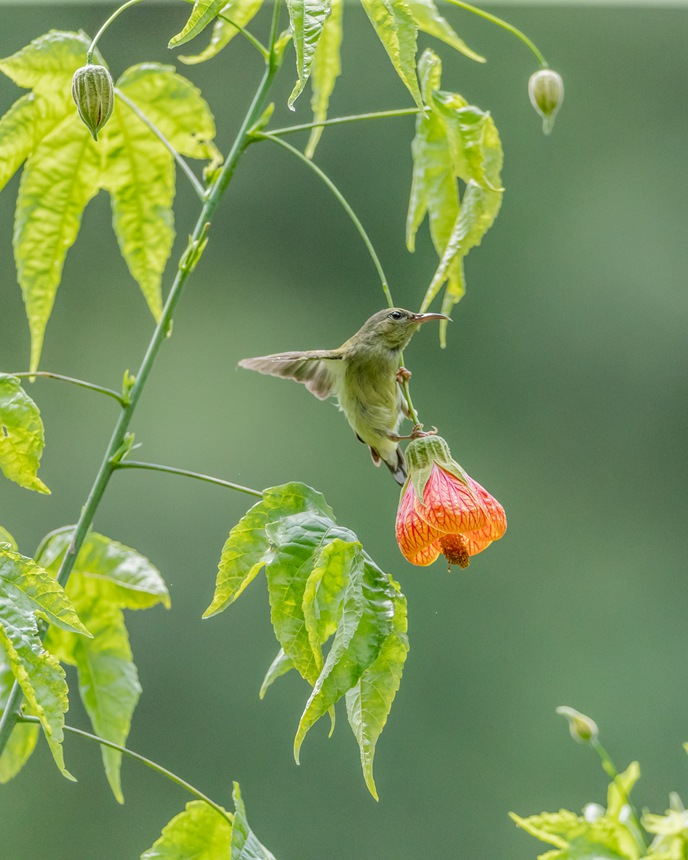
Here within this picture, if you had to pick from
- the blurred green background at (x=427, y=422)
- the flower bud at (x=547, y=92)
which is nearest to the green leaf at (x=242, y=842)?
the flower bud at (x=547, y=92)

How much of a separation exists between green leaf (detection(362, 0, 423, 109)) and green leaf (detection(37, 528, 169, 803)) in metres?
0.63

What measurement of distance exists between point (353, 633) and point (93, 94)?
53cm

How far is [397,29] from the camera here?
98 centimetres

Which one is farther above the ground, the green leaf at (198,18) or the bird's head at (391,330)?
the green leaf at (198,18)

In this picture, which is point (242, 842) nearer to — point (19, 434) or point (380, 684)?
point (380, 684)

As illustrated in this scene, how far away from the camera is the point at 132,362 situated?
6691 mm

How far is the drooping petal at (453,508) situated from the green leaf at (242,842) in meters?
0.31

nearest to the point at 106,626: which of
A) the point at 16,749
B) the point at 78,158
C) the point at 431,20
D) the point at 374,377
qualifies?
the point at 16,749

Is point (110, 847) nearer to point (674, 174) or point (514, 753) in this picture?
point (514, 753)

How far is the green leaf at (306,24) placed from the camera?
35.5 inches

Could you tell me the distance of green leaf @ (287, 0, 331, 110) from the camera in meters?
0.90

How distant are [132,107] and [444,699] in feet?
17.0

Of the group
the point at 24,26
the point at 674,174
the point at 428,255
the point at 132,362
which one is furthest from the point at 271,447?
the point at 674,174

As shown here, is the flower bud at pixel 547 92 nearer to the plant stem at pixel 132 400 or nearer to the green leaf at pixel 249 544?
the plant stem at pixel 132 400
